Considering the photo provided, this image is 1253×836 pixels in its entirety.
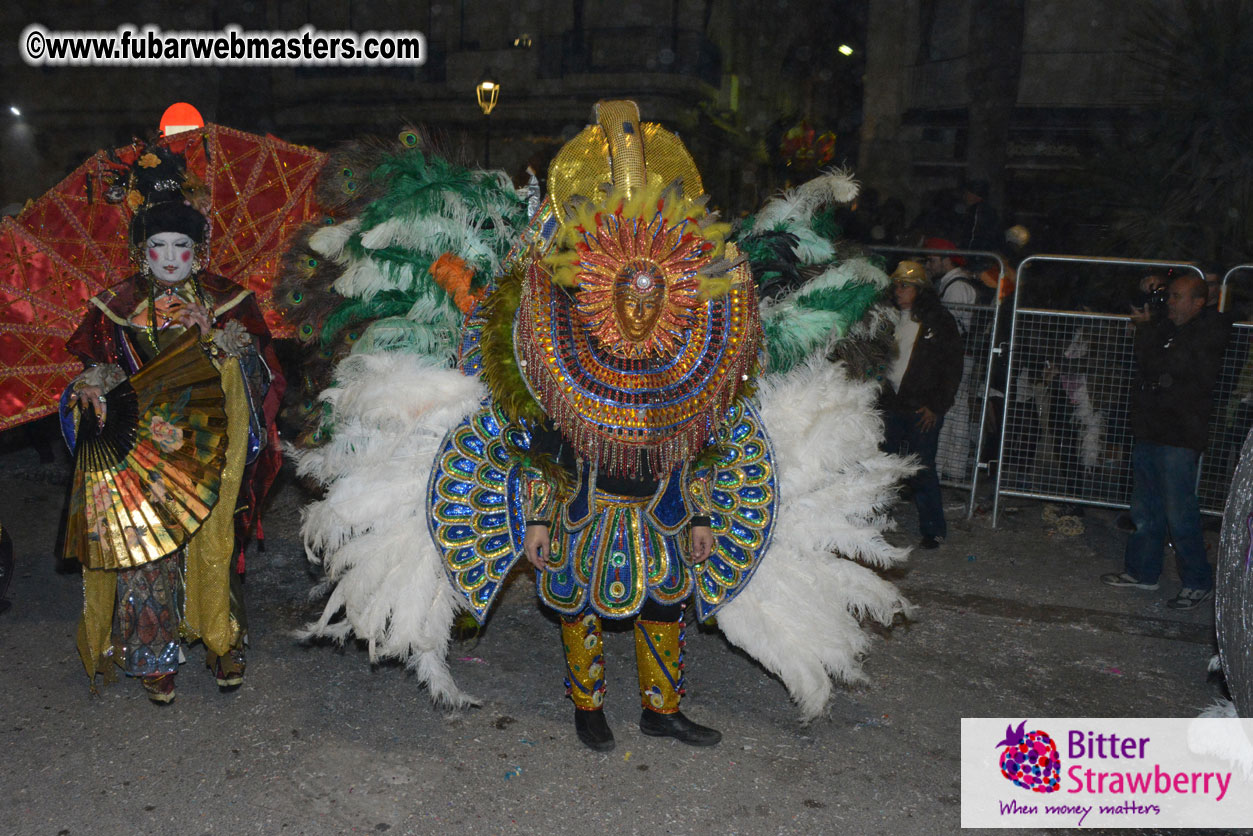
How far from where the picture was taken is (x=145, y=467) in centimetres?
383

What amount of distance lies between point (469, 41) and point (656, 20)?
143 inches

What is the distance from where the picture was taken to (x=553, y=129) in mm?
17922

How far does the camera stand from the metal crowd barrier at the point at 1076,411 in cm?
664

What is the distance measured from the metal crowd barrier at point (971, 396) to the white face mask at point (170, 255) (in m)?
4.91

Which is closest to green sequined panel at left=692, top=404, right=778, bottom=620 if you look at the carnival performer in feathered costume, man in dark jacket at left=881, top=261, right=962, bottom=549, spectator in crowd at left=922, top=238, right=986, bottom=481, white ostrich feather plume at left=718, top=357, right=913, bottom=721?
the carnival performer in feathered costume

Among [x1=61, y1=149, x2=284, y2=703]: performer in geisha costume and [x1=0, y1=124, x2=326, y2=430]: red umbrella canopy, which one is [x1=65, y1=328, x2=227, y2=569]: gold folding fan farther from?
[x1=0, y1=124, x2=326, y2=430]: red umbrella canopy

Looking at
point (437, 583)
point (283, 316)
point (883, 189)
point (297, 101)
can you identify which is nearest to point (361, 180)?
point (283, 316)

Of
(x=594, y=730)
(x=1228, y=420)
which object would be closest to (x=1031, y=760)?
(x=594, y=730)

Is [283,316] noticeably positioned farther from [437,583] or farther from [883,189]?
[883,189]

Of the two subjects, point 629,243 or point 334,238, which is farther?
point 334,238

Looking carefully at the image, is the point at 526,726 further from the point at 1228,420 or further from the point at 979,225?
the point at 979,225

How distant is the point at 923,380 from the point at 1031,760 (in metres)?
2.96

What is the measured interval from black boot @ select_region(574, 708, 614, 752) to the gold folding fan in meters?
1.70

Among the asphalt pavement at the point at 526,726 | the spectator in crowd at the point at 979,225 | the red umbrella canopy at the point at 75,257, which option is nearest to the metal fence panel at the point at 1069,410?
the asphalt pavement at the point at 526,726
